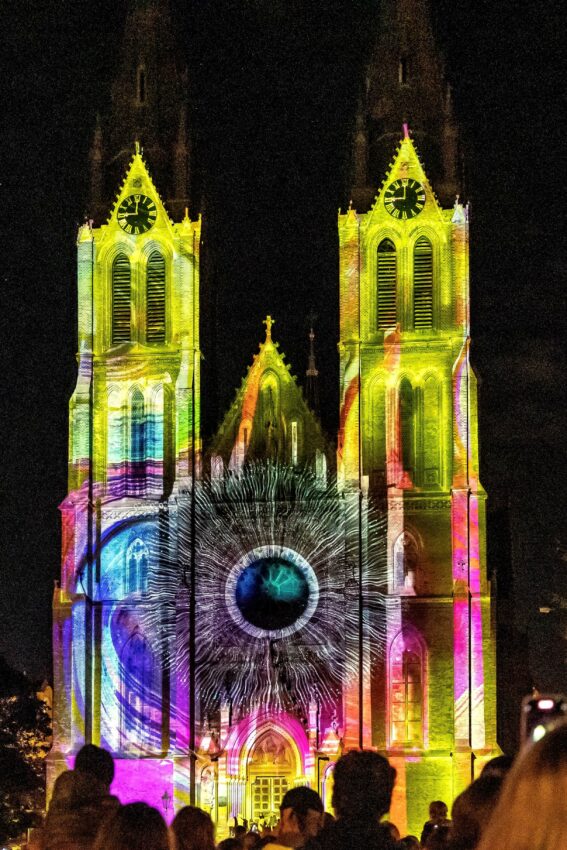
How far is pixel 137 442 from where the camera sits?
5203cm

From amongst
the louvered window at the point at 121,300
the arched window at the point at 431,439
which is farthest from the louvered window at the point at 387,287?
the louvered window at the point at 121,300

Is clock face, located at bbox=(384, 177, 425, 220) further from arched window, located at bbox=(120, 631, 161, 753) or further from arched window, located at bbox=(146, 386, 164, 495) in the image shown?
arched window, located at bbox=(120, 631, 161, 753)

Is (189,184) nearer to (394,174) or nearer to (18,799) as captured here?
(394,174)

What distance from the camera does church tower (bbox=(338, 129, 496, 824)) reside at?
1941 inches

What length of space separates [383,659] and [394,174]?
1408 centimetres

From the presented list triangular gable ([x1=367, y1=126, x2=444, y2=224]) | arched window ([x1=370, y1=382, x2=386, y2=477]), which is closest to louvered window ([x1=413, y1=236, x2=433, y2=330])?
triangular gable ([x1=367, y1=126, x2=444, y2=224])

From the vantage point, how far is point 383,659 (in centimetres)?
4959

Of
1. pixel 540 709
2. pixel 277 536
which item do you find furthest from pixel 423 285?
pixel 540 709

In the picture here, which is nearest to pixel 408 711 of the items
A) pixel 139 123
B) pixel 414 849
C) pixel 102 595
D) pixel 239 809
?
pixel 239 809

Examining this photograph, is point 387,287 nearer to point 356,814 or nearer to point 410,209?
point 410,209

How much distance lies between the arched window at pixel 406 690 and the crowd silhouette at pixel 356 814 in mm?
38759

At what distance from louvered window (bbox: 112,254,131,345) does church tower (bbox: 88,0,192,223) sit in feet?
5.74

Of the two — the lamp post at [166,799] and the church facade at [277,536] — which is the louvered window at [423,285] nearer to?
the church facade at [277,536]

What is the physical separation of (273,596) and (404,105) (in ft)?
49.8
